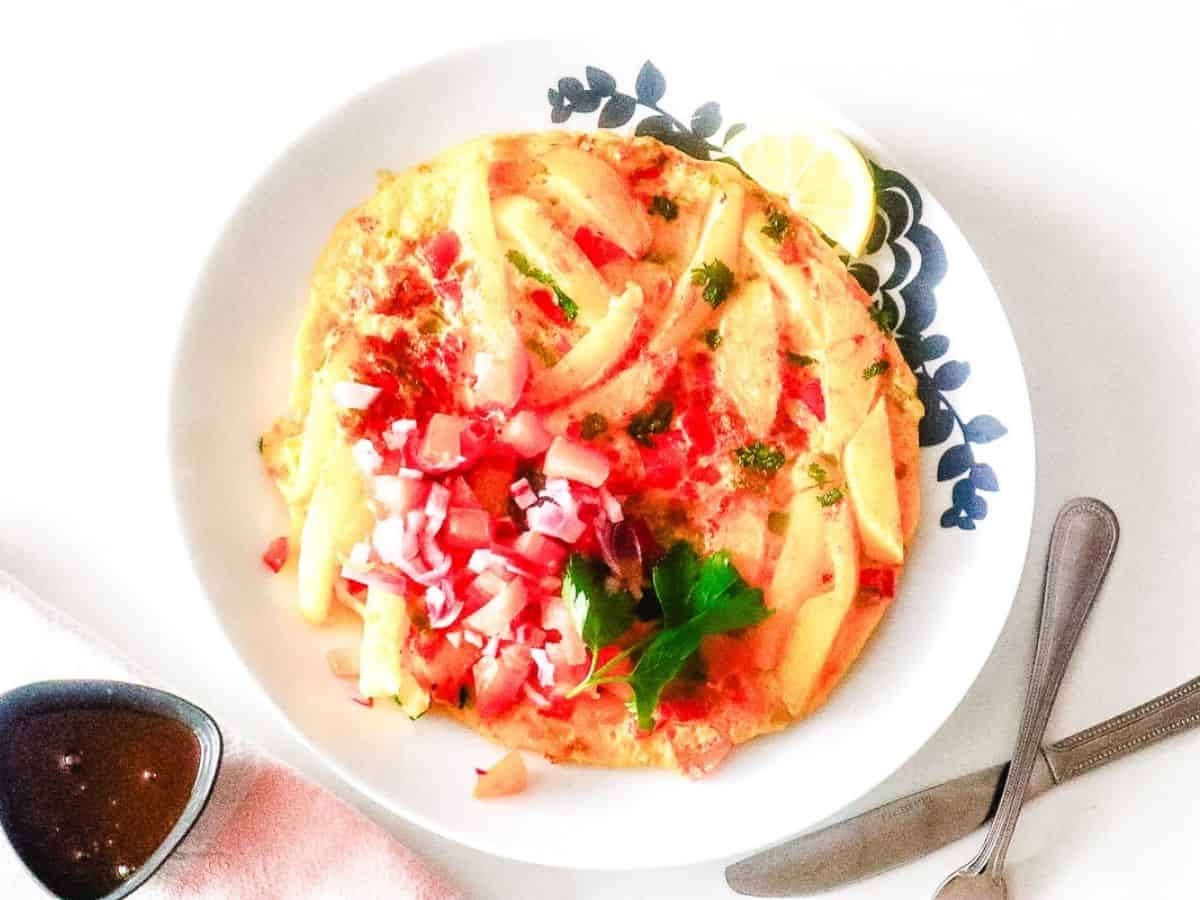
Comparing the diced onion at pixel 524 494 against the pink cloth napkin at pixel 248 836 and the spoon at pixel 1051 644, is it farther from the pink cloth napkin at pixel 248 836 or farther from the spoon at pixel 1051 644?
the spoon at pixel 1051 644

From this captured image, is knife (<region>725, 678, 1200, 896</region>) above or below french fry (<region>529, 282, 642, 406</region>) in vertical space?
below

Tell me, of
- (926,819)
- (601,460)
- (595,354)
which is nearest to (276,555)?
(601,460)

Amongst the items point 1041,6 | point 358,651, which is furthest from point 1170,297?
point 358,651

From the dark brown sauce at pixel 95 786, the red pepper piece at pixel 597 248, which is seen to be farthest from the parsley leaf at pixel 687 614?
the dark brown sauce at pixel 95 786

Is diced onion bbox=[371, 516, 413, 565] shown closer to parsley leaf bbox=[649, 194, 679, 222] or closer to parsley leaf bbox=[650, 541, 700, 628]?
parsley leaf bbox=[650, 541, 700, 628]

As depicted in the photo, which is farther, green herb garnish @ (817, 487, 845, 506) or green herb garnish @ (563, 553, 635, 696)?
green herb garnish @ (817, 487, 845, 506)

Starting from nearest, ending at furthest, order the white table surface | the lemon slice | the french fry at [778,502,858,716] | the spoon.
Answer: the french fry at [778,502,858,716]
the lemon slice
the spoon
the white table surface

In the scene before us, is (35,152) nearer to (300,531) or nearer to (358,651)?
(300,531)

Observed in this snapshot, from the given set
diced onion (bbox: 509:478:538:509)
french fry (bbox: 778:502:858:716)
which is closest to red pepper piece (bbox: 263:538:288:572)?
diced onion (bbox: 509:478:538:509)

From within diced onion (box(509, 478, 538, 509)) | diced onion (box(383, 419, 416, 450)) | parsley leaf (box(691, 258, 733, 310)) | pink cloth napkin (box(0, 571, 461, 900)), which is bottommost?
pink cloth napkin (box(0, 571, 461, 900))
